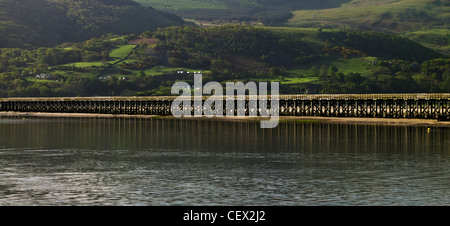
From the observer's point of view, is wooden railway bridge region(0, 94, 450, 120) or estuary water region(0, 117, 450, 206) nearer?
estuary water region(0, 117, 450, 206)

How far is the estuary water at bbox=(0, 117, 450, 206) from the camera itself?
36594 mm

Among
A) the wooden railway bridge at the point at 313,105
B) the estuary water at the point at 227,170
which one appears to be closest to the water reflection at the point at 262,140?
the estuary water at the point at 227,170

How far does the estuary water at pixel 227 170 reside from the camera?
36594mm

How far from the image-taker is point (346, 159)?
55.4 metres

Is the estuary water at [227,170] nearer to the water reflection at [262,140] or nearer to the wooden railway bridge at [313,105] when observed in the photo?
the water reflection at [262,140]

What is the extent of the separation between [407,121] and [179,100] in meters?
55.2

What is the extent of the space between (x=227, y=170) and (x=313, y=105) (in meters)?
79.1

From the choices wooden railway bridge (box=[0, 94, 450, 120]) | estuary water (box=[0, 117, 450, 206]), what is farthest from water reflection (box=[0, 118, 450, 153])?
wooden railway bridge (box=[0, 94, 450, 120])

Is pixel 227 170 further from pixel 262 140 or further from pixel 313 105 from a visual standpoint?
pixel 313 105

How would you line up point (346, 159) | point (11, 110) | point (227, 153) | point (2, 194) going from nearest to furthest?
point (2, 194) < point (346, 159) < point (227, 153) < point (11, 110)

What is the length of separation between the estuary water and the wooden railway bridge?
28.0 metres

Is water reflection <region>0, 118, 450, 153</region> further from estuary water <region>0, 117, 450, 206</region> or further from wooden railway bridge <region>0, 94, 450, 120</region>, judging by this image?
wooden railway bridge <region>0, 94, 450, 120</region>

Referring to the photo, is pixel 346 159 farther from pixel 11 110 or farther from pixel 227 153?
pixel 11 110
